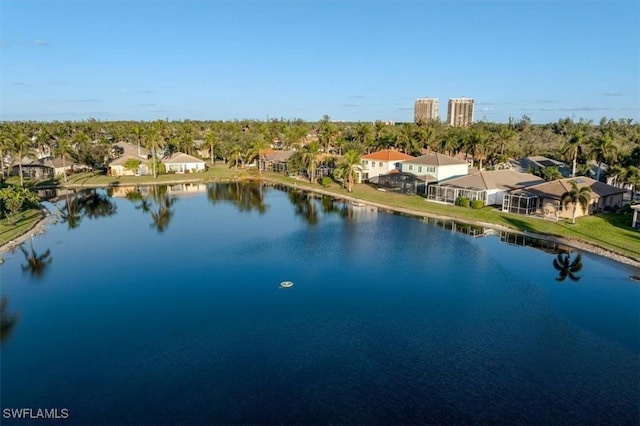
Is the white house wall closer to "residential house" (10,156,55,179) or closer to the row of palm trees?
the row of palm trees

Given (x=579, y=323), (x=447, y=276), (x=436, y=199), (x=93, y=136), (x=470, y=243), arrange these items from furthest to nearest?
(x=93, y=136) < (x=436, y=199) < (x=470, y=243) < (x=447, y=276) < (x=579, y=323)

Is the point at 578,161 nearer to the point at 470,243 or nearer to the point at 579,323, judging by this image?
the point at 470,243

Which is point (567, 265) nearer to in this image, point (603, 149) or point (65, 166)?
point (603, 149)

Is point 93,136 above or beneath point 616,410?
above

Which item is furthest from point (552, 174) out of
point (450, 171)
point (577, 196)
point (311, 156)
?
point (311, 156)

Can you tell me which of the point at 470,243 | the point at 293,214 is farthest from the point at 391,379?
the point at 293,214

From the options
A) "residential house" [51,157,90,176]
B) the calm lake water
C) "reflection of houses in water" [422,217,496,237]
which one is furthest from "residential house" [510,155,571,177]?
"residential house" [51,157,90,176]

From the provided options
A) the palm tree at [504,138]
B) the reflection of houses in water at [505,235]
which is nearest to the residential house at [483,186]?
the reflection of houses in water at [505,235]
